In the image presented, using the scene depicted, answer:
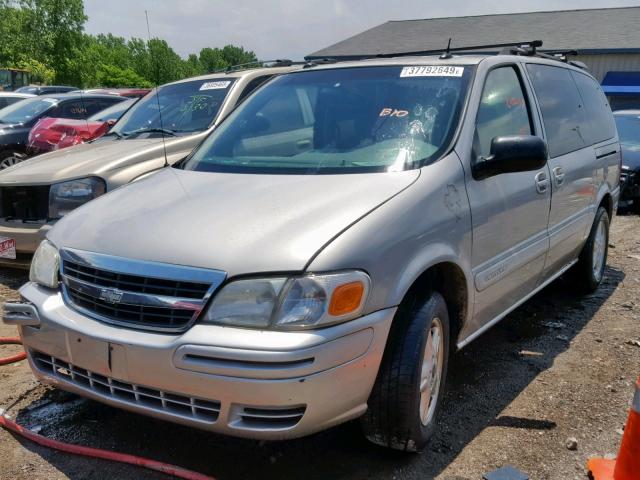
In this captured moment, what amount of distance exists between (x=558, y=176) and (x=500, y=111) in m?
0.75

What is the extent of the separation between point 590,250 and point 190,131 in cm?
371

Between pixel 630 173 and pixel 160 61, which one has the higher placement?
pixel 160 61

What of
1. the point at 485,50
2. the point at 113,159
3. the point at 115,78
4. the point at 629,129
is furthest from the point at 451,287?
the point at 115,78

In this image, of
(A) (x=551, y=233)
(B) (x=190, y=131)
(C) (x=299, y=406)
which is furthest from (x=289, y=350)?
(B) (x=190, y=131)

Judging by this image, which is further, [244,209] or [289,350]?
[244,209]

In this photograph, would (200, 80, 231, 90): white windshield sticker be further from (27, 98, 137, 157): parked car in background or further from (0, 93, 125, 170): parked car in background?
(0, 93, 125, 170): parked car in background

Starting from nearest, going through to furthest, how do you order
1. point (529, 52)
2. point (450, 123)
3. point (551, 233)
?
1. point (450, 123)
2. point (551, 233)
3. point (529, 52)

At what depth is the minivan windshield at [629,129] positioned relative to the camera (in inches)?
433

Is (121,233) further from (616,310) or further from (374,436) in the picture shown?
(616,310)

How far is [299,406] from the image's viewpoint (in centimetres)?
242

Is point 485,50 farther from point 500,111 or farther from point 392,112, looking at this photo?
point 392,112

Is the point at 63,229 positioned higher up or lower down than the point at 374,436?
higher up

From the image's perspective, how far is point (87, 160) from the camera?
5.38m

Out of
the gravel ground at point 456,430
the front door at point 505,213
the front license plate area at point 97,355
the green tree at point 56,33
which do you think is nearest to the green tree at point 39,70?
the green tree at point 56,33
